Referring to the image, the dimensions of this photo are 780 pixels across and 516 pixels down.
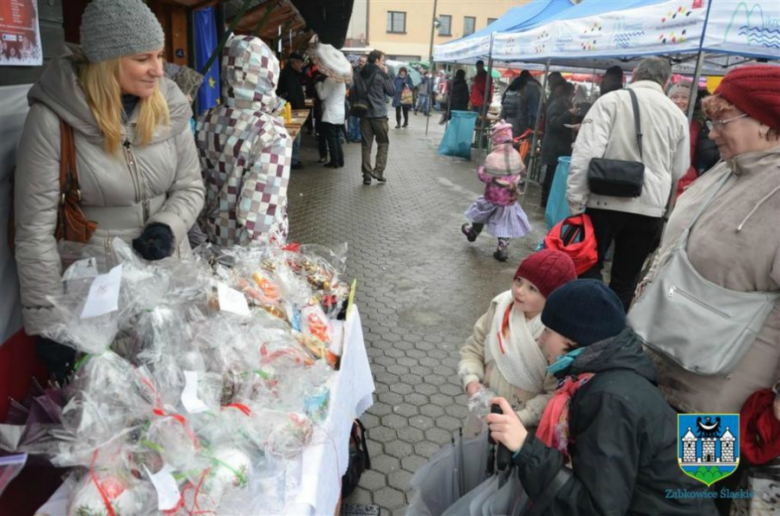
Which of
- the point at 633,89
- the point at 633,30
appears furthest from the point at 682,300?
the point at 633,30

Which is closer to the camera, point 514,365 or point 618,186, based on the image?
point 514,365

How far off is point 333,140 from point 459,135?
400cm

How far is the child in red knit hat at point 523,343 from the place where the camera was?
207 cm

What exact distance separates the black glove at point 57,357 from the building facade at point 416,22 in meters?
49.9

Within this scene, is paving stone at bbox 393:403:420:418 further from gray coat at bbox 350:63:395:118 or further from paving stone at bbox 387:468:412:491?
gray coat at bbox 350:63:395:118

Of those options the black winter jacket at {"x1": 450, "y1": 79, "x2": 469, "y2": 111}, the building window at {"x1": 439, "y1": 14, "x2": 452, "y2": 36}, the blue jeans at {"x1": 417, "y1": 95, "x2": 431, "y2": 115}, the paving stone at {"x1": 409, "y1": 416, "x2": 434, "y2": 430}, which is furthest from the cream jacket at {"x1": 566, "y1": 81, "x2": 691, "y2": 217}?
the building window at {"x1": 439, "y1": 14, "x2": 452, "y2": 36}

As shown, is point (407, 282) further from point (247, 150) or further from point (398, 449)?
point (247, 150)

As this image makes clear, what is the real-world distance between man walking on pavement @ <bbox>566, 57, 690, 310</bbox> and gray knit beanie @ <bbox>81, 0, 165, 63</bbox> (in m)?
3.04

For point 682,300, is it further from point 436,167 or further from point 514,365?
point 436,167

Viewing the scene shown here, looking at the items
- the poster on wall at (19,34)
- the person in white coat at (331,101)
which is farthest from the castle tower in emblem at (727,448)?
the person in white coat at (331,101)

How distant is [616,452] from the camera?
1.39 m

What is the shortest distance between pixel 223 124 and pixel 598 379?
215 centimetres

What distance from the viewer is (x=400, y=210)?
8.36 meters

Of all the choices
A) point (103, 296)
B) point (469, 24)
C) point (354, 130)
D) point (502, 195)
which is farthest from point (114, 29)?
point (469, 24)
